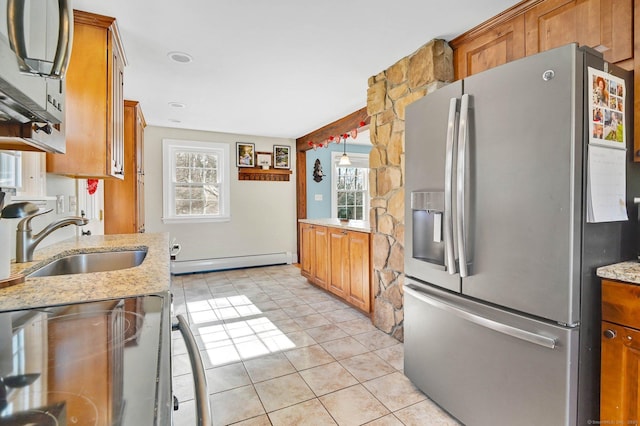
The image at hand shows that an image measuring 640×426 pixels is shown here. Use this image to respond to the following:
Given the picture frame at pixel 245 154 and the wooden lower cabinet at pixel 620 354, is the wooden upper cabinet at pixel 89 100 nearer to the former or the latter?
the wooden lower cabinet at pixel 620 354

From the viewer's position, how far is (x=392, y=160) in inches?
107

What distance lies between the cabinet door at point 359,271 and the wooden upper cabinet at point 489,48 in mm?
1661

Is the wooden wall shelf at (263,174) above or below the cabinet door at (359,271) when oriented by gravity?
above

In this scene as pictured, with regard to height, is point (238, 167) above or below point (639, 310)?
above

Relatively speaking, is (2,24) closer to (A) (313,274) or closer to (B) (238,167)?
(A) (313,274)

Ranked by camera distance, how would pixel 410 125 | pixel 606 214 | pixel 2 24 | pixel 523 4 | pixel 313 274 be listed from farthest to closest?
1. pixel 313 274
2. pixel 410 125
3. pixel 523 4
4. pixel 606 214
5. pixel 2 24

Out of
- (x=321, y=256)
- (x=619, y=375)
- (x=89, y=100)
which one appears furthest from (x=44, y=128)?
(x=321, y=256)

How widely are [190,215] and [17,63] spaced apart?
4796 millimetres

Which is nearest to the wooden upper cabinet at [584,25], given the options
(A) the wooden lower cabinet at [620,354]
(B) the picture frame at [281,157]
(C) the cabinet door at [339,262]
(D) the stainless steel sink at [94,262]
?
(A) the wooden lower cabinet at [620,354]

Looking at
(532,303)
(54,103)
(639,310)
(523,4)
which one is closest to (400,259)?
(532,303)

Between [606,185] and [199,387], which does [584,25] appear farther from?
[199,387]

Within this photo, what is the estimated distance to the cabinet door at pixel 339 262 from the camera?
11.6 feet

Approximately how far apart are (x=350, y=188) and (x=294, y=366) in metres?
4.69

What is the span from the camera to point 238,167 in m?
5.50
